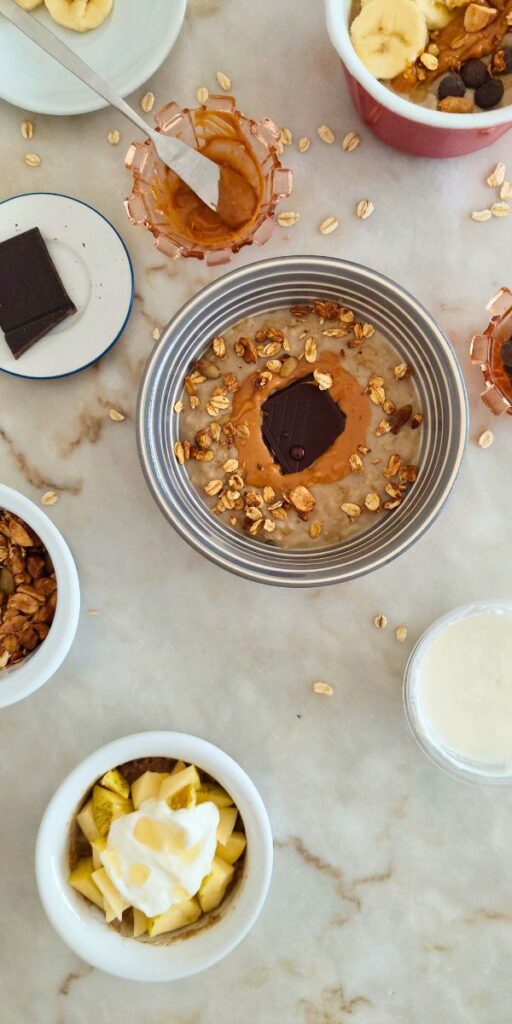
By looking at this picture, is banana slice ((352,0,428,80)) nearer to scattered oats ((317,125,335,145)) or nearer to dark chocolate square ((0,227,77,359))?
scattered oats ((317,125,335,145))

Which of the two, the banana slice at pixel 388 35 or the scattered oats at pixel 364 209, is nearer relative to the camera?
the banana slice at pixel 388 35

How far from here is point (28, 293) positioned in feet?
3.80

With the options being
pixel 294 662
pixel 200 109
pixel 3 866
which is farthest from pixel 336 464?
pixel 3 866

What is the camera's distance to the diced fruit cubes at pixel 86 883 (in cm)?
113

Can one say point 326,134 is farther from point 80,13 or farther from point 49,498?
point 49,498

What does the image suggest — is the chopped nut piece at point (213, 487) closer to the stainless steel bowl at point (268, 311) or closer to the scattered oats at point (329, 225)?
the stainless steel bowl at point (268, 311)

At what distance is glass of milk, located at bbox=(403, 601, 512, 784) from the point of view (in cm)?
116

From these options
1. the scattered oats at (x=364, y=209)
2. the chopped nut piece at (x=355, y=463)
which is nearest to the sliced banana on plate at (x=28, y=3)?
the scattered oats at (x=364, y=209)

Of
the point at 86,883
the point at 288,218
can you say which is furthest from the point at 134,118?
the point at 86,883

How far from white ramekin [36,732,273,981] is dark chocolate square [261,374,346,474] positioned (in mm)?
411

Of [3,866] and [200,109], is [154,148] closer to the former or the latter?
[200,109]

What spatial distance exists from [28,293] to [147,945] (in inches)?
35.8

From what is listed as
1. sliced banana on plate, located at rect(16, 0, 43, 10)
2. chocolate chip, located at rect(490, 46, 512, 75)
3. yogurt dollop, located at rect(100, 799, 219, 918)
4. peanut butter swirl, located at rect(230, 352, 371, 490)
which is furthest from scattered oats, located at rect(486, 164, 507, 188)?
yogurt dollop, located at rect(100, 799, 219, 918)

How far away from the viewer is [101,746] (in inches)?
47.7
